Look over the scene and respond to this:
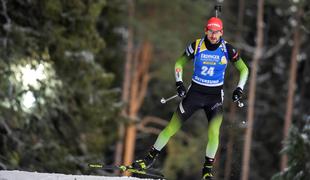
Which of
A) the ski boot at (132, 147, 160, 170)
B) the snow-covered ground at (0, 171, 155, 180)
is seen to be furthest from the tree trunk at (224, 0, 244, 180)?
the snow-covered ground at (0, 171, 155, 180)

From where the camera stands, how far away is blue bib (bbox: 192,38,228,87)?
1004cm

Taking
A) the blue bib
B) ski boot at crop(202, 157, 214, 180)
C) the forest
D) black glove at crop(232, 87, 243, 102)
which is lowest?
ski boot at crop(202, 157, 214, 180)

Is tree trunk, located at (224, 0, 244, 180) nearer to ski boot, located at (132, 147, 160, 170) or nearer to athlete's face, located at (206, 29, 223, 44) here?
ski boot, located at (132, 147, 160, 170)

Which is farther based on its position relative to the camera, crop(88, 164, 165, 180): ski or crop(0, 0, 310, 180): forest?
crop(0, 0, 310, 180): forest

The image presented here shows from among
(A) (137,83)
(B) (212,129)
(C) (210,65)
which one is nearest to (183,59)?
(C) (210,65)

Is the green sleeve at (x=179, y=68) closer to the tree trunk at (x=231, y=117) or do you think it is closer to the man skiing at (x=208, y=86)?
the man skiing at (x=208, y=86)

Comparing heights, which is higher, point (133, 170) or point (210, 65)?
point (210, 65)

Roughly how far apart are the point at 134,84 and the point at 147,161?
74.4 ft

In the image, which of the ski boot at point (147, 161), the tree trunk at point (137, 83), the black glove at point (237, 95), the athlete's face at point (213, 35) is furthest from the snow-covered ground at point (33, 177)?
the tree trunk at point (137, 83)

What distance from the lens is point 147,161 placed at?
1046cm

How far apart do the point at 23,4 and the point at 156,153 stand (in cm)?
819

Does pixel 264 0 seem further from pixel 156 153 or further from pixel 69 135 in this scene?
pixel 156 153

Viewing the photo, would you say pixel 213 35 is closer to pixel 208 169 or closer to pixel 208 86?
pixel 208 86

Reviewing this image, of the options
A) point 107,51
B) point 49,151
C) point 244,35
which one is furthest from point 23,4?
point 244,35
